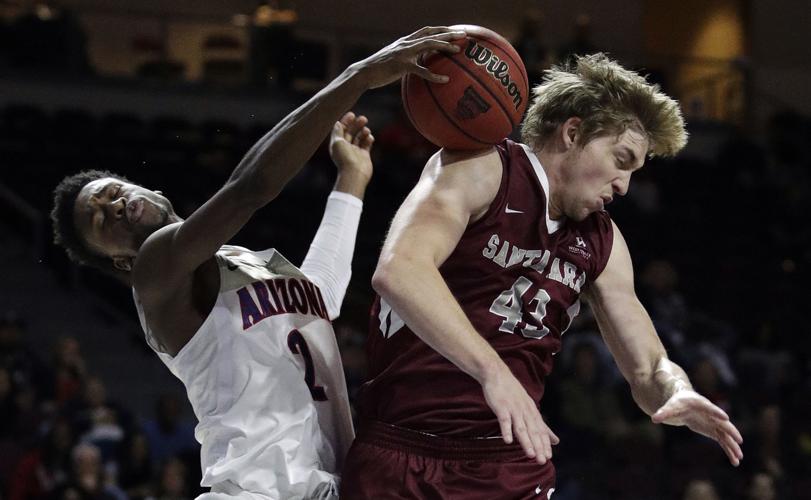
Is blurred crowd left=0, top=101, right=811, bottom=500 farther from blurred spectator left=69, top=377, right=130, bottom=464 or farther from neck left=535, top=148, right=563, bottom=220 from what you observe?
neck left=535, top=148, right=563, bottom=220

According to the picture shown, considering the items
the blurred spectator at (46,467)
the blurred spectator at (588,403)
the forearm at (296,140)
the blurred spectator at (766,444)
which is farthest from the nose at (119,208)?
the blurred spectator at (766,444)

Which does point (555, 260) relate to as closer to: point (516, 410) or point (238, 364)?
point (516, 410)

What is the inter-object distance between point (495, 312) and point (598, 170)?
1.54ft

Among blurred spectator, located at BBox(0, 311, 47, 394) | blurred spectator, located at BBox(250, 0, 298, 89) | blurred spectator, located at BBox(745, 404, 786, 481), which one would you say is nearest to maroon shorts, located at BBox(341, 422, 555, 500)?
Answer: blurred spectator, located at BBox(0, 311, 47, 394)

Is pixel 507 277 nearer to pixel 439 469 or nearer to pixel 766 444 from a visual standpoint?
pixel 439 469

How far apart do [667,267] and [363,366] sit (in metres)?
3.21

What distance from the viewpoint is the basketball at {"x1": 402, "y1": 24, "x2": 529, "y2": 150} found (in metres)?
3.07

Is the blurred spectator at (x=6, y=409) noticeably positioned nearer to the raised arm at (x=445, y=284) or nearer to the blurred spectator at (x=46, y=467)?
the blurred spectator at (x=46, y=467)

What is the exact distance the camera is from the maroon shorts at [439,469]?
3053 mm

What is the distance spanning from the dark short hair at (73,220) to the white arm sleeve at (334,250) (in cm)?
67

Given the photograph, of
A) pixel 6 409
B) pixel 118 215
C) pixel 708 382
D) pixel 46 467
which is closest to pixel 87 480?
pixel 46 467

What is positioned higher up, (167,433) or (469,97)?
(469,97)

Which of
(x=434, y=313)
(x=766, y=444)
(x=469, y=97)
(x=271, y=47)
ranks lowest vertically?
(x=766, y=444)

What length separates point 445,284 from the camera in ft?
9.40
